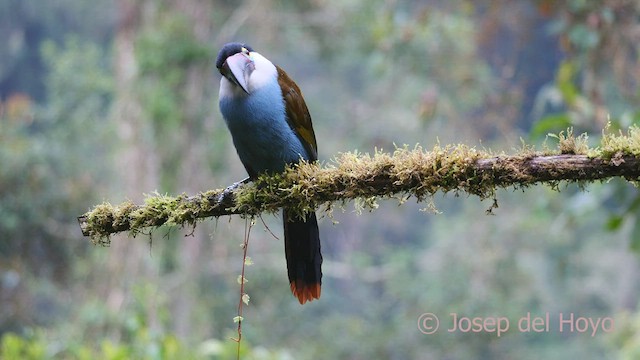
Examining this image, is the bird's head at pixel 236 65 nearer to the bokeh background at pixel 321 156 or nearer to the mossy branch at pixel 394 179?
the mossy branch at pixel 394 179

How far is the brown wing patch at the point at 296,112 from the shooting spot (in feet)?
9.07

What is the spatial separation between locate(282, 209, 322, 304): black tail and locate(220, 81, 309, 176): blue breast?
208 mm

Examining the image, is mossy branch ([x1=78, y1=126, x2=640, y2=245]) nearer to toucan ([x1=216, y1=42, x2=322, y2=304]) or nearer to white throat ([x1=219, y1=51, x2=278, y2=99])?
toucan ([x1=216, y1=42, x2=322, y2=304])

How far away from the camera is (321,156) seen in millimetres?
12250

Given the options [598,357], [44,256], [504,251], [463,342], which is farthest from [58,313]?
[598,357]

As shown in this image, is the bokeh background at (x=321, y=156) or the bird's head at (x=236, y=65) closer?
the bird's head at (x=236, y=65)

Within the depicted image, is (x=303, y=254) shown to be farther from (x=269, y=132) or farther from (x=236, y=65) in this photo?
(x=236, y=65)

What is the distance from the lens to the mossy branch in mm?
1880

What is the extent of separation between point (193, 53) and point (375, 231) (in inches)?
284

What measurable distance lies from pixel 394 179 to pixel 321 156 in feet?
33.5

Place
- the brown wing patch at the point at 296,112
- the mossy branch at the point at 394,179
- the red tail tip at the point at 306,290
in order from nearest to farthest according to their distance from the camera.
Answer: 1. the mossy branch at the point at 394,179
2. the red tail tip at the point at 306,290
3. the brown wing patch at the point at 296,112

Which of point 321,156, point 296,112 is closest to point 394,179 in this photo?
point 296,112

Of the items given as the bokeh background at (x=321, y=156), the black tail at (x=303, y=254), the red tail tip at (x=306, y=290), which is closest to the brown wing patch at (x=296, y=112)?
the black tail at (x=303, y=254)

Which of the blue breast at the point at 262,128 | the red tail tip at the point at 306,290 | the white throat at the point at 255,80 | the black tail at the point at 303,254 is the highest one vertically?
the white throat at the point at 255,80
